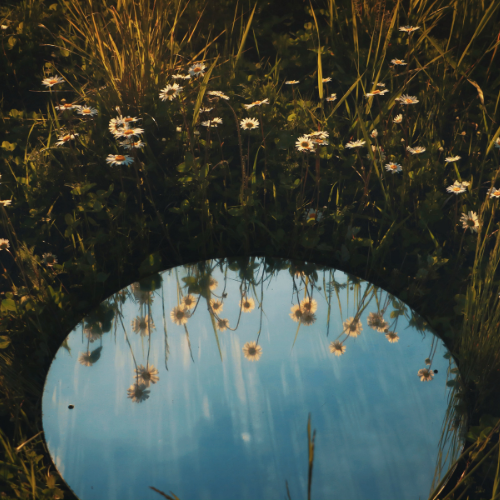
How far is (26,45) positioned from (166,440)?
2.60 meters

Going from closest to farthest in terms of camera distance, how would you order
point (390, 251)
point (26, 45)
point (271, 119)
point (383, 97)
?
point (390, 251) → point (271, 119) → point (383, 97) → point (26, 45)

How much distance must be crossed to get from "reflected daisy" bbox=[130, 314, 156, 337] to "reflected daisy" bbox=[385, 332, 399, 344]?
0.80 meters

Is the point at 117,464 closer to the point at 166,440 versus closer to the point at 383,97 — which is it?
the point at 166,440

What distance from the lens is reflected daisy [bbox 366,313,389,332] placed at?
1650mm

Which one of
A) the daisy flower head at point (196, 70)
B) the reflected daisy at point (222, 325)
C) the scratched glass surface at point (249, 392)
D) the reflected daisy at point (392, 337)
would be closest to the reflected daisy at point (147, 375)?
the scratched glass surface at point (249, 392)

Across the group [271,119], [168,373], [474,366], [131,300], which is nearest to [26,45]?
[271,119]

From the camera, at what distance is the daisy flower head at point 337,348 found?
1.58 meters

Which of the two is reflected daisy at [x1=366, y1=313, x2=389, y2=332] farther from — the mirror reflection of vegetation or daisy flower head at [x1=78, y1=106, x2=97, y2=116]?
daisy flower head at [x1=78, y1=106, x2=97, y2=116]

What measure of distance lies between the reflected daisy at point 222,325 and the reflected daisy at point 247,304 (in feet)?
0.28

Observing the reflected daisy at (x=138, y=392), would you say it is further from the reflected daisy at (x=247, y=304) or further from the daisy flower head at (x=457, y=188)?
the daisy flower head at (x=457, y=188)

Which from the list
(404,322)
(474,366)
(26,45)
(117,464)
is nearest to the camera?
(117,464)

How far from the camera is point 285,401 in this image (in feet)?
4.69

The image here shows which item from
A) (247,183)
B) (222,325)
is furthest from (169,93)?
(222,325)

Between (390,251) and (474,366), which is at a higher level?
(390,251)
